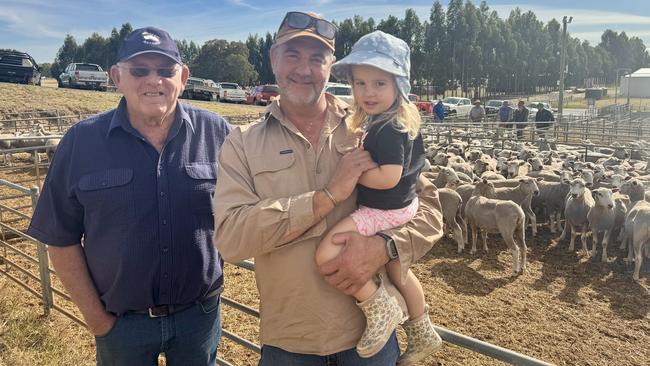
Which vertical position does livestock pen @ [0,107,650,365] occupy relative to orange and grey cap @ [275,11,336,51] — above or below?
below

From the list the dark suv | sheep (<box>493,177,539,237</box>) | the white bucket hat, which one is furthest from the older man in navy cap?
the dark suv

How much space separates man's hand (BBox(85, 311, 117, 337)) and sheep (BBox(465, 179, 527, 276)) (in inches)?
263

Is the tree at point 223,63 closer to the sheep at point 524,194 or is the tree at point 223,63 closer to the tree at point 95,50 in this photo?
the tree at point 95,50

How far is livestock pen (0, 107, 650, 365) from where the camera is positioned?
17.1 feet

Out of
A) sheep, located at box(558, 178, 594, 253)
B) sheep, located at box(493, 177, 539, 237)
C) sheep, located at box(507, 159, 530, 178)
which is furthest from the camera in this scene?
sheep, located at box(507, 159, 530, 178)

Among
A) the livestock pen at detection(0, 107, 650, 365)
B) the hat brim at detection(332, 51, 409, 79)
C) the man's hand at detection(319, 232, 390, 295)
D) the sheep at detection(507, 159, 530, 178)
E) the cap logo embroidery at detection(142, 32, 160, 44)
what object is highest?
the cap logo embroidery at detection(142, 32, 160, 44)

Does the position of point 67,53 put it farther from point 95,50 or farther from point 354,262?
point 354,262

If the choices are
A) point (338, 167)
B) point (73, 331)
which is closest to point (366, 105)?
point (338, 167)

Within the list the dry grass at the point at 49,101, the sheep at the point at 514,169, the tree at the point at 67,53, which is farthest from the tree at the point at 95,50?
the sheep at the point at 514,169

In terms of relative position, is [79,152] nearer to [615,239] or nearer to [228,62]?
[615,239]

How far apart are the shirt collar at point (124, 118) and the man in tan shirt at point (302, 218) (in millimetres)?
618

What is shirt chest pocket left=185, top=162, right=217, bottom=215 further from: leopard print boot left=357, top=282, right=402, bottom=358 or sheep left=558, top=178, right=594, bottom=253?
sheep left=558, top=178, right=594, bottom=253

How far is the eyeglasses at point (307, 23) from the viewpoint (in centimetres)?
212

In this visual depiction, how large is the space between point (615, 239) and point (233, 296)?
769 centimetres
